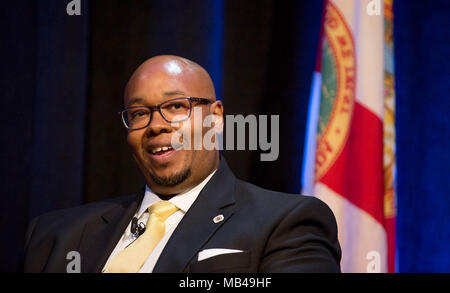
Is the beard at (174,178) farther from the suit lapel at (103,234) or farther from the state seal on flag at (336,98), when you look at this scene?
the state seal on flag at (336,98)

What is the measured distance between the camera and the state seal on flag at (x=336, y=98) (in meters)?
2.01

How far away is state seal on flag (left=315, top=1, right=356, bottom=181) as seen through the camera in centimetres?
201

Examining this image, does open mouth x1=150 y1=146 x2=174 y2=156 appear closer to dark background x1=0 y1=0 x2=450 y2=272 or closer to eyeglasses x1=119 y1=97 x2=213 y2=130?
eyeglasses x1=119 y1=97 x2=213 y2=130

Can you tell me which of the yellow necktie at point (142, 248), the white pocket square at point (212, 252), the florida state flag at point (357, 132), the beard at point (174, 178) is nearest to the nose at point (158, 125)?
the beard at point (174, 178)

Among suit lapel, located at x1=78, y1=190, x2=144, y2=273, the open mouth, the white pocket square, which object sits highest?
the open mouth

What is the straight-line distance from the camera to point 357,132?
2014 mm

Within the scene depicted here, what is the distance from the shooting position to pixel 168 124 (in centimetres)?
160

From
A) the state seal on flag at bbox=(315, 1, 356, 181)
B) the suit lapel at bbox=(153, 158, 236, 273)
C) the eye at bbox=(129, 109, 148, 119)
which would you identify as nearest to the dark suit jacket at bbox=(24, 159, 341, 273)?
the suit lapel at bbox=(153, 158, 236, 273)

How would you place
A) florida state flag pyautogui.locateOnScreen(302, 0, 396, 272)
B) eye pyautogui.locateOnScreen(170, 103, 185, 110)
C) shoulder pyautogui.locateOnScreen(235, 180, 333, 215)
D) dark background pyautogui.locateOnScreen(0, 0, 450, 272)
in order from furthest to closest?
dark background pyautogui.locateOnScreen(0, 0, 450, 272)
florida state flag pyautogui.locateOnScreen(302, 0, 396, 272)
eye pyautogui.locateOnScreen(170, 103, 185, 110)
shoulder pyautogui.locateOnScreen(235, 180, 333, 215)
